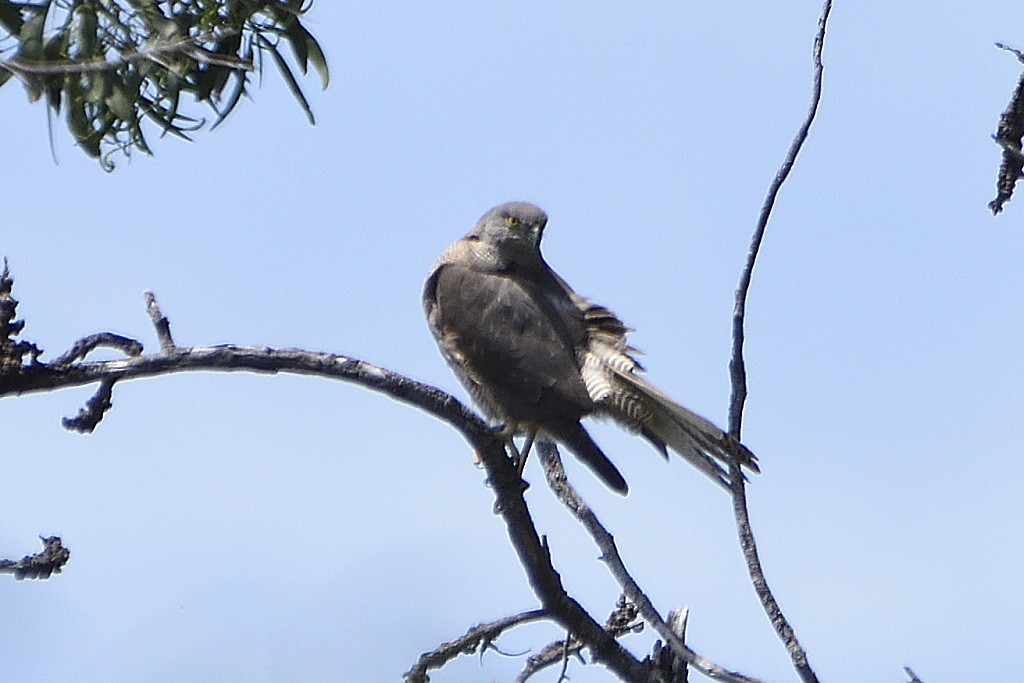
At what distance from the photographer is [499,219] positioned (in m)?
5.24

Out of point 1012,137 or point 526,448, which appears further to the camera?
point 526,448

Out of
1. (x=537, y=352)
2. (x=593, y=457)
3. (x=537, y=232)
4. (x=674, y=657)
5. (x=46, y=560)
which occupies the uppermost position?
(x=537, y=232)

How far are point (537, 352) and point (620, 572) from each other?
116 cm

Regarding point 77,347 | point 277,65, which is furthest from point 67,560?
point 277,65

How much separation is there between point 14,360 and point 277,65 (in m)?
2.26

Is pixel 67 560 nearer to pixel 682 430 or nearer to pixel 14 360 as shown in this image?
pixel 14 360

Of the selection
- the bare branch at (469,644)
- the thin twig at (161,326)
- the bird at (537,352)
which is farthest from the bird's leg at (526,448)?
the thin twig at (161,326)

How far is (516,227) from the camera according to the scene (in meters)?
5.19

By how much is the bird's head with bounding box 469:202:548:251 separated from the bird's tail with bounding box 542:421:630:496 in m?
1.05

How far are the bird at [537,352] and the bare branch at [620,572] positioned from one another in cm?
16

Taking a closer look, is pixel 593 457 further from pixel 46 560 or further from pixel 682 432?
pixel 46 560

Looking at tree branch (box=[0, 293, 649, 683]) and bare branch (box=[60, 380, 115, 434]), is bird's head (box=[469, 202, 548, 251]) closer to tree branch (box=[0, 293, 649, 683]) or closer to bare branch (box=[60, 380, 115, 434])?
tree branch (box=[0, 293, 649, 683])

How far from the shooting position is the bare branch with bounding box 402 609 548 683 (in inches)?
144

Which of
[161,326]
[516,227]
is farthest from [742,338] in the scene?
[516,227]
